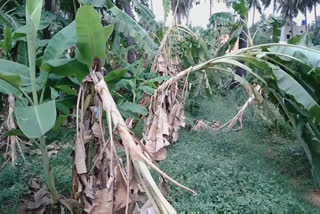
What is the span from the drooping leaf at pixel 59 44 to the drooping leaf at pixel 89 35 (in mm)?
289

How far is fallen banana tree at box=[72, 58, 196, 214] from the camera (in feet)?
5.25

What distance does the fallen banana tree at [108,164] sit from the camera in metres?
1.60

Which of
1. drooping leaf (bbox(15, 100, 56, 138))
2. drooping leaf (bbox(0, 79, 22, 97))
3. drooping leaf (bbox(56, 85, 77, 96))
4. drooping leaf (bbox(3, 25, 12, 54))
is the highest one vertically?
drooping leaf (bbox(3, 25, 12, 54))

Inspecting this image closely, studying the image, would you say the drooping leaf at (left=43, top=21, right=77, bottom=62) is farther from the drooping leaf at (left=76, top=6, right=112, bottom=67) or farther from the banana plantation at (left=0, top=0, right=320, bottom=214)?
the drooping leaf at (left=76, top=6, right=112, bottom=67)

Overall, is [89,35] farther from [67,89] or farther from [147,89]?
[147,89]

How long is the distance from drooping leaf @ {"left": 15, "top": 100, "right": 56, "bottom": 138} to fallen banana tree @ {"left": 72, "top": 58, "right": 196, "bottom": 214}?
312mm

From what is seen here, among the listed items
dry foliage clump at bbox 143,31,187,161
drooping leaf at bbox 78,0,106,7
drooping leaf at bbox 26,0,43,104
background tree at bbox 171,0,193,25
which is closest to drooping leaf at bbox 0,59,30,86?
drooping leaf at bbox 26,0,43,104

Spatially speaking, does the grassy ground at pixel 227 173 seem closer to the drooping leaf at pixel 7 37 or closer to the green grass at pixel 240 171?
the green grass at pixel 240 171

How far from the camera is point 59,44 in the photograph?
247 centimetres

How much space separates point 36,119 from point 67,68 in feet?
1.75

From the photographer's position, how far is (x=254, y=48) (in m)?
4.30

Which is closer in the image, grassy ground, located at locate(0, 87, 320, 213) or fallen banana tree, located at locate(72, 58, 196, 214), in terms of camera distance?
fallen banana tree, located at locate(72, 58, 196, 214)

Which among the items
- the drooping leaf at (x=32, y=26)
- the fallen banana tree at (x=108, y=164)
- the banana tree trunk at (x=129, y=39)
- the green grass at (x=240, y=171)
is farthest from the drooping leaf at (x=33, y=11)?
the banana tree trunk at (x=129, y=39)

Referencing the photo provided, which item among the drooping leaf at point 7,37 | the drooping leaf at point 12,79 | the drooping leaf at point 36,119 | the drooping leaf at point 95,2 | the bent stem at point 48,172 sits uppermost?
the drooping leaf at point 95,2
